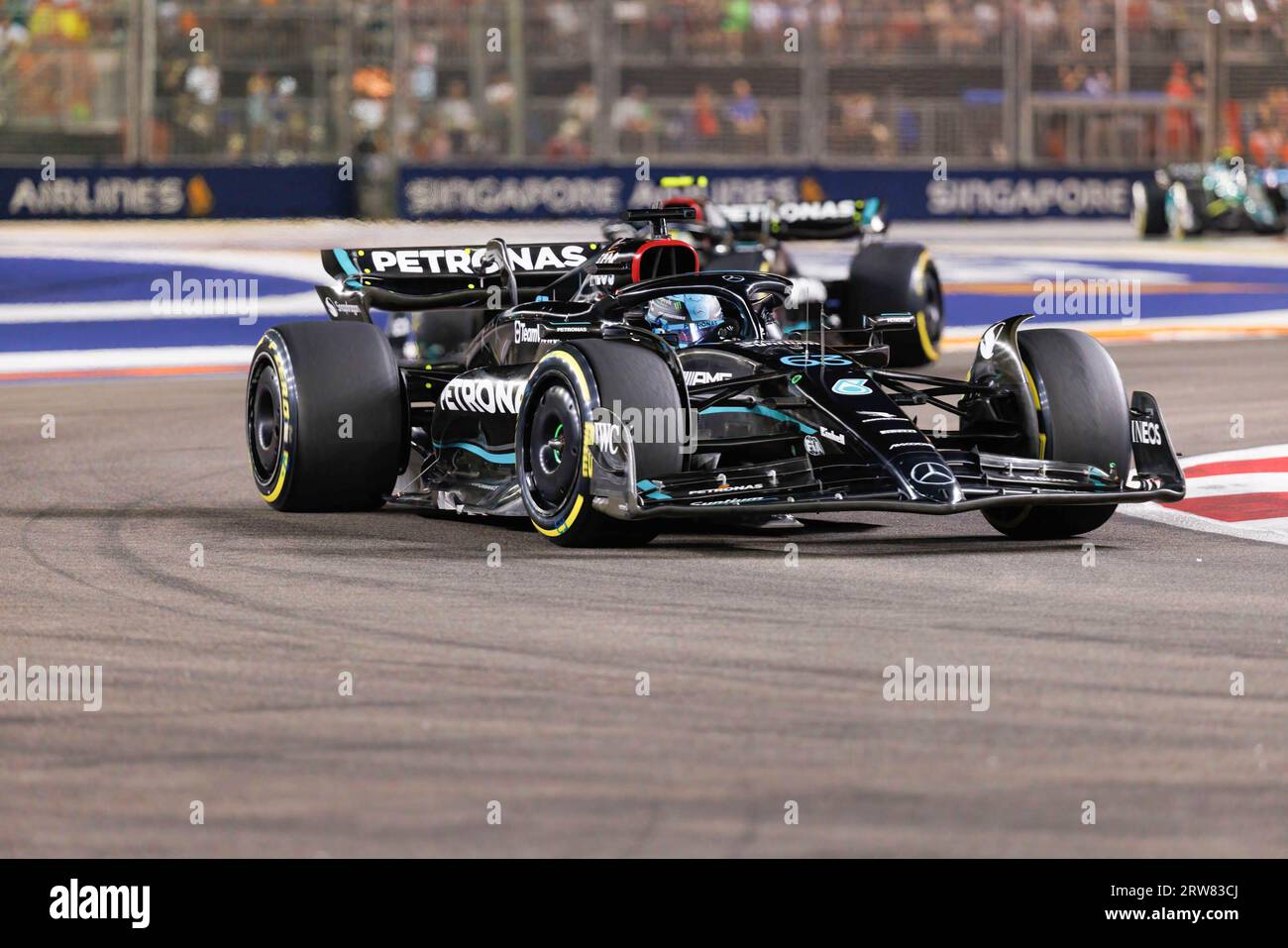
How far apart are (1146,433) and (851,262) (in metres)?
7.65

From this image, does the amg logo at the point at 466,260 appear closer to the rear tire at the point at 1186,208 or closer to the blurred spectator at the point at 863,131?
the rear tire at the point at 1186,208

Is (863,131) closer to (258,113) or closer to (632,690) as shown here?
(258,113)

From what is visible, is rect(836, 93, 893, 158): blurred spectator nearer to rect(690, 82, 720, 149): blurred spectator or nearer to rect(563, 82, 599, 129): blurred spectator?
rect(690, 82, 720, 149): blurred spectator

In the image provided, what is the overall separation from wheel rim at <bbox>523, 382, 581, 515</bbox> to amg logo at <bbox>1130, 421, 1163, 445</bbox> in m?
2.26

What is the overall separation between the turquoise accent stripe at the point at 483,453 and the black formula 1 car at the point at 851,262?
635cm

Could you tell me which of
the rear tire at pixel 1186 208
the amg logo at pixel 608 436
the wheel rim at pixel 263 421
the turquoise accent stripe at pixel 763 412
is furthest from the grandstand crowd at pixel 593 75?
the amg logo at pixel 608 436

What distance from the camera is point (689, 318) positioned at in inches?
373

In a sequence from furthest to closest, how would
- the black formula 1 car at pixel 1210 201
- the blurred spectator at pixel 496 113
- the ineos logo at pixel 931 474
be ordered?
the blurred spectator at pixel 496 113, the black formula 1 car at pixel 1210 201, the ineos logo at pixel 931 474

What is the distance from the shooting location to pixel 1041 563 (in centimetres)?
846

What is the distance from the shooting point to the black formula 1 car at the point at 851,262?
1650 cm

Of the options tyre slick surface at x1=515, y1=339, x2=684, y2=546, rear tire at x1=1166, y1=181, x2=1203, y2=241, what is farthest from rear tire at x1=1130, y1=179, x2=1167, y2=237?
tyre slick surface at x1=515, y1=339, x2=684, y2=546

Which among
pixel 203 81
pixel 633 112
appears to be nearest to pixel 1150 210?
pixel 633 112
